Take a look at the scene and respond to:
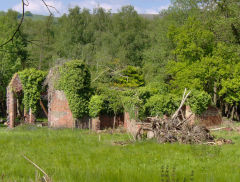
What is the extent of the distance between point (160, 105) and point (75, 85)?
271 inches

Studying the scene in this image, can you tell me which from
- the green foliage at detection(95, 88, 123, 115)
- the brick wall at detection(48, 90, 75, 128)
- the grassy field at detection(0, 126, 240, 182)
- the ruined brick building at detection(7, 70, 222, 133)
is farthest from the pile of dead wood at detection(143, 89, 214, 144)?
the brick wall at detection(48, 90, 75, 128)

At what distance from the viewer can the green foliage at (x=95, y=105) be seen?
83.1 ft

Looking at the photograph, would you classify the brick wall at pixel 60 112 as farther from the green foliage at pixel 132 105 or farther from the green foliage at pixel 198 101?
the green foliage at pixel 198 101

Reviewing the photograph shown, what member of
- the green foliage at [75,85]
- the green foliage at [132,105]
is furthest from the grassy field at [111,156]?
the green foliage at [75,85]

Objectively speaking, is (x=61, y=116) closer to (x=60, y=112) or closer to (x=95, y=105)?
(x=60, y=112)

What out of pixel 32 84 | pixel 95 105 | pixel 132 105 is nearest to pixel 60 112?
pixel 95 105

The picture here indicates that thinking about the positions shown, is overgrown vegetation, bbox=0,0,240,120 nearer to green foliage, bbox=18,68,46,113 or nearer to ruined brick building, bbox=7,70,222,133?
ruined brick building, bbox=7,70,222,133

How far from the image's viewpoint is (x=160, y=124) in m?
18.6

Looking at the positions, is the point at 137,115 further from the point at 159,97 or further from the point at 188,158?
the point at 188,158

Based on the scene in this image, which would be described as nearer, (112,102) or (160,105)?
(160,105)

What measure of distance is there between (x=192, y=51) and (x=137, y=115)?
432 inches

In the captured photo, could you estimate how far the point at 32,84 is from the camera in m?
27.7

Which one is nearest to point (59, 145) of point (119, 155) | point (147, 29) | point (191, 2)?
point (119, 155)

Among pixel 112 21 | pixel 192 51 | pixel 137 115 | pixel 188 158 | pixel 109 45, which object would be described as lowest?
pixel 188 158
